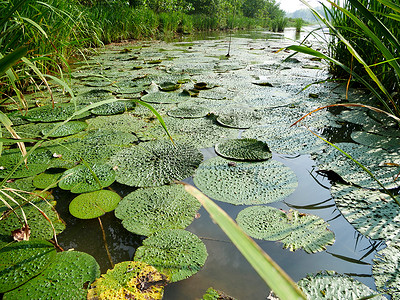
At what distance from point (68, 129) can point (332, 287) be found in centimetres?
155

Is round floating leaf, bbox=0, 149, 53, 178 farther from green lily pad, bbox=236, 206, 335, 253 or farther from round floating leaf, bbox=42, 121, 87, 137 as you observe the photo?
green lily pad, bbox=236, 206, 335, 253

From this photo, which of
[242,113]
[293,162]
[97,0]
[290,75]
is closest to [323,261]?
[293,162]

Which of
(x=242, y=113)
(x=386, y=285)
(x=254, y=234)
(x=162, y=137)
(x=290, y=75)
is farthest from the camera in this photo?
(x=290, y=75)

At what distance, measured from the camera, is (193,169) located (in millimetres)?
1177

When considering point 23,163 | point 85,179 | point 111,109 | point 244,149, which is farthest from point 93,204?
point 111,109

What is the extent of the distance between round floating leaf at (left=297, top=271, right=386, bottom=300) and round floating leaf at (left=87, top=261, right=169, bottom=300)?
0.37m

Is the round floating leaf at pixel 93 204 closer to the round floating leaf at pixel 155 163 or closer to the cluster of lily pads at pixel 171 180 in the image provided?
the cluster of lily pads at pixel 171 180

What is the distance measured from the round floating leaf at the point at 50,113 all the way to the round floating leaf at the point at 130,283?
4.32 feet

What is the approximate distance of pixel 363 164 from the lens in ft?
3.80

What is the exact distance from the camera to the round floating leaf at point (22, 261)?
2.15 feet

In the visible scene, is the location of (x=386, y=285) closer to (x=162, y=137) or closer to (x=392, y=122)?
(x=162, y=137)

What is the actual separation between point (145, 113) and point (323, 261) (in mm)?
1521

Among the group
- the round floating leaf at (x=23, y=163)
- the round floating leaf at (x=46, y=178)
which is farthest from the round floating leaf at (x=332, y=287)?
the round floating leaf at (x=23, y=163)

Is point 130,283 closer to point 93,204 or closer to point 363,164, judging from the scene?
point 93,204
